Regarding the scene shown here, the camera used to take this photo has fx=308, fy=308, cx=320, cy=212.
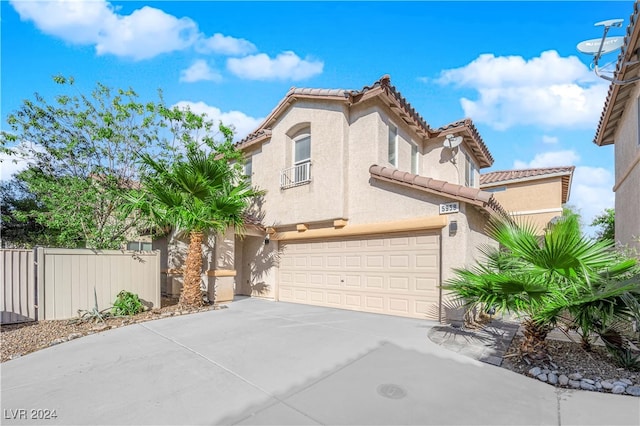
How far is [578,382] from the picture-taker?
4.44 meters

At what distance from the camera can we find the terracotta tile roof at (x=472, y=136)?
490 inches

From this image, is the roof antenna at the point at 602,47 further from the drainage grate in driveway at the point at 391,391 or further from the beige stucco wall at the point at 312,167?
the drainage grate in driveway at the point at 391,391

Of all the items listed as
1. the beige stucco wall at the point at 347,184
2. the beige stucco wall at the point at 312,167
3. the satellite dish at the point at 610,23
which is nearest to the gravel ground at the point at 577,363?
the beige stucco wall at the point at 347,184

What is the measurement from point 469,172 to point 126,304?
48.5 ft

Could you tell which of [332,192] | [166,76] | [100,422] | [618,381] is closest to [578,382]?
[618,381]

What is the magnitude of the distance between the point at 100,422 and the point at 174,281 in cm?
1036

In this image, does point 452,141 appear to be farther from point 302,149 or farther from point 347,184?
point 302,149

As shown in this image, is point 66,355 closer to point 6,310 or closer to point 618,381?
point 6,310

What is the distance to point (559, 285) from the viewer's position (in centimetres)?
505

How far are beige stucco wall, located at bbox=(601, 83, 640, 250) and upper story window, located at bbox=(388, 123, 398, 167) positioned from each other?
21.2 ft

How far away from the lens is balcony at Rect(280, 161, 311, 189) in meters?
11.4

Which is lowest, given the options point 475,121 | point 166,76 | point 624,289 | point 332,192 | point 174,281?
point 174,281

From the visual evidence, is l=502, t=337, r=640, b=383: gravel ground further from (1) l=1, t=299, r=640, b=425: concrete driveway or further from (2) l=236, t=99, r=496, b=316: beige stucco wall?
(2) l=236, t=99, r=496, b=316: beige stucco wall

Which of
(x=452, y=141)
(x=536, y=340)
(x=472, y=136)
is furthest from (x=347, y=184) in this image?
(x=536, y=340)
